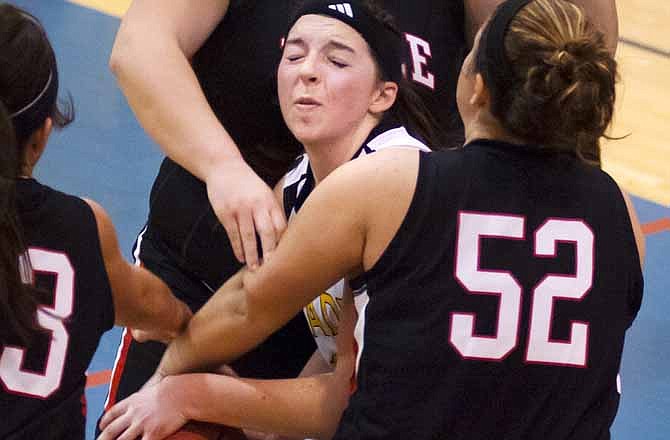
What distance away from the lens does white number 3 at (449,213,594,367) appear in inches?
77.2

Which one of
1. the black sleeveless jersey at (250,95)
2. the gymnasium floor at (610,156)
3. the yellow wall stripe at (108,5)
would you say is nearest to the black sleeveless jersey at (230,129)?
the black sleeveless jersey at (250,95)

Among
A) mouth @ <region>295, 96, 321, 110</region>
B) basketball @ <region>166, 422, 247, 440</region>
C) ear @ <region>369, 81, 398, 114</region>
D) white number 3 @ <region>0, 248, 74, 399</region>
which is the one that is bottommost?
basketball @ <region>166, 422, 247, 440</region>

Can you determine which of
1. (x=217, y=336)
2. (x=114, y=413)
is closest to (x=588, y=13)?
(x=217, y=336)

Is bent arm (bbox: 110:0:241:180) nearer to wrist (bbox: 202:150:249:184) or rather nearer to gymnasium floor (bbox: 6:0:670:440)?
wrist (bbox: 202:150:249:184)

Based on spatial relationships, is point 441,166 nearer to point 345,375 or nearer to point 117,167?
point 345,375

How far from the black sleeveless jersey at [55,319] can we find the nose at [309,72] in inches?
19.5

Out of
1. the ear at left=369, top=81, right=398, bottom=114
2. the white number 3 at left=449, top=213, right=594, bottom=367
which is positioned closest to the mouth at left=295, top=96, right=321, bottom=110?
the ear at left=369, top=81, right=398, bottom=114

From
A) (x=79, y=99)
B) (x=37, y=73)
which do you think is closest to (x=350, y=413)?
(x=37, y=73)

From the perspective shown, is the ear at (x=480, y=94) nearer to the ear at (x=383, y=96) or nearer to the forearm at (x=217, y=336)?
the ear at (x=383, y=96)

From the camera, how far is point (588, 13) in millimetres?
2652

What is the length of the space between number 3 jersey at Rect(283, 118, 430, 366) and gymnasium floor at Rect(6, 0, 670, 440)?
161 centimetres

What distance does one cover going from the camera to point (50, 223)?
2029mm

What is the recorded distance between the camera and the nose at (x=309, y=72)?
233cm

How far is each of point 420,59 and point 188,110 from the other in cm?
52
